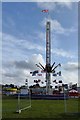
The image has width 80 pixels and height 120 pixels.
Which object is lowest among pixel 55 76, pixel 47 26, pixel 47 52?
pixel 55 76

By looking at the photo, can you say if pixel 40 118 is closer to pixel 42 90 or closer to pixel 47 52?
pixel 47 52

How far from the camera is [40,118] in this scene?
65.1 feet

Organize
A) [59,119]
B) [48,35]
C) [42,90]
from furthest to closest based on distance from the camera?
[42,90] < [48,35] < [59,119]

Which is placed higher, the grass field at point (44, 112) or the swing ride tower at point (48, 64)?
the swing ride tower at point (48, 64)

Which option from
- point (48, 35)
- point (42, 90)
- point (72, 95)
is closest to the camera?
point (72, 95)

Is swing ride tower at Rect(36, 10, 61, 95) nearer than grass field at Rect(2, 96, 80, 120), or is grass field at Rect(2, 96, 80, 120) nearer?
grass field at Rect(2, 96, 80, 120)

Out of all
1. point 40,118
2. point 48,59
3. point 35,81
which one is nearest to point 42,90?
point 35,81

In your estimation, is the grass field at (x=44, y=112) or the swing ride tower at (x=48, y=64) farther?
the swing ride tower at (x=48, y=64)

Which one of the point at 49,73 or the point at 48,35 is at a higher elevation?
the point at 48,35

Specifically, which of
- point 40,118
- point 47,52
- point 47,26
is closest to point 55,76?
point 47,52

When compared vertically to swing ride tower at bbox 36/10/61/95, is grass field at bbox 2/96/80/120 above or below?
below

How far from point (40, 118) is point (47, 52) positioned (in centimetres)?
5424

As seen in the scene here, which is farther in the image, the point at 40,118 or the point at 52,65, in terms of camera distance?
the point at 52,65

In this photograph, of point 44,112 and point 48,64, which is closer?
point 44,112
